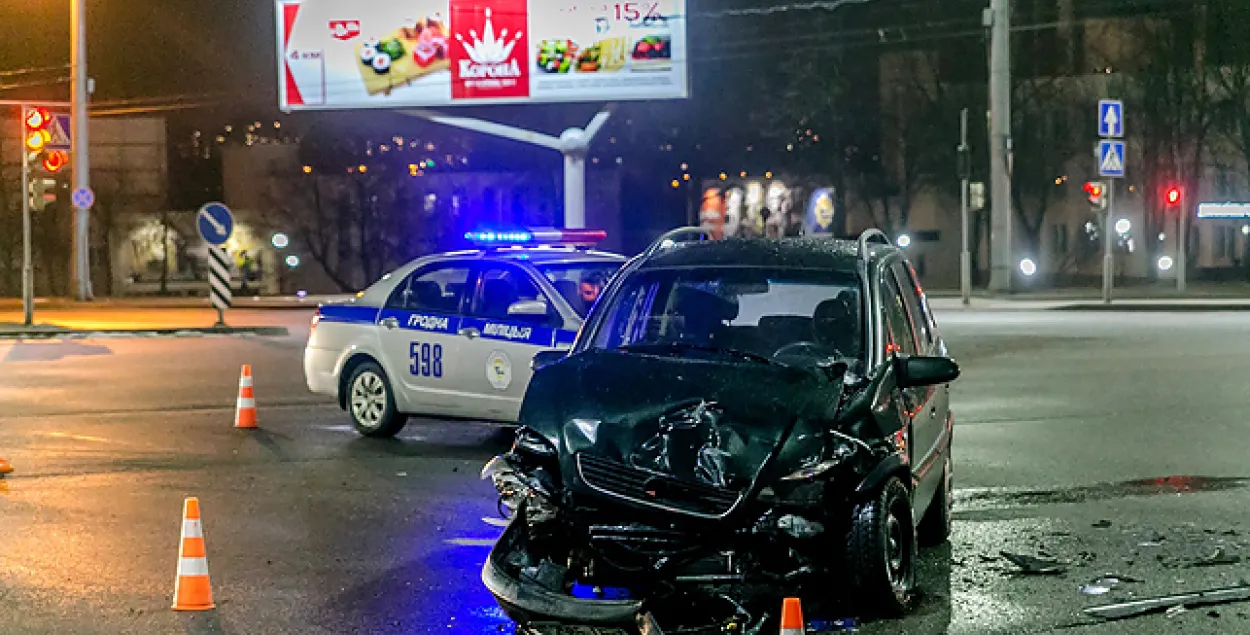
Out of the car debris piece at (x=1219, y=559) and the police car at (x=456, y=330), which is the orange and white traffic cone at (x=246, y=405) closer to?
the police car at (x=456, y=330)

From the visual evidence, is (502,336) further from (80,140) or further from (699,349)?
(80,140)

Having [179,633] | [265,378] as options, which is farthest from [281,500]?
[265,378]

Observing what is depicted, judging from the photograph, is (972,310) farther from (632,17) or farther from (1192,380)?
(1192,380)

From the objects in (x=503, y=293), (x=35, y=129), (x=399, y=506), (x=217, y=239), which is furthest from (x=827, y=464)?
(x=35, y=129)

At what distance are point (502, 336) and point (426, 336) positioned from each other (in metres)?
0.84

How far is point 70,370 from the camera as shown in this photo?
19.2 m

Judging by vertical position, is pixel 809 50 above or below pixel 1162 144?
above

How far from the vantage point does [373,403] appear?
12516 millimetres

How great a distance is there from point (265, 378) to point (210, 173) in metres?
43.1

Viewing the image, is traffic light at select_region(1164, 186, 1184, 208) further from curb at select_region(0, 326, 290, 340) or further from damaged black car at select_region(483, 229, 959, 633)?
damaged black car at select_region(483, 229, 959, 633)

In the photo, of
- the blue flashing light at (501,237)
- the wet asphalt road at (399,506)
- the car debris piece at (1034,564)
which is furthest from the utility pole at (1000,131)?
the car debris piece at (1034,564)

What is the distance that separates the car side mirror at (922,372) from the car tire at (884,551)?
1.58 feet

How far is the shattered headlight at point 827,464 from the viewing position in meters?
5.75

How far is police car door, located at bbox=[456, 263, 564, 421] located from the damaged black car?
14.8 feet
